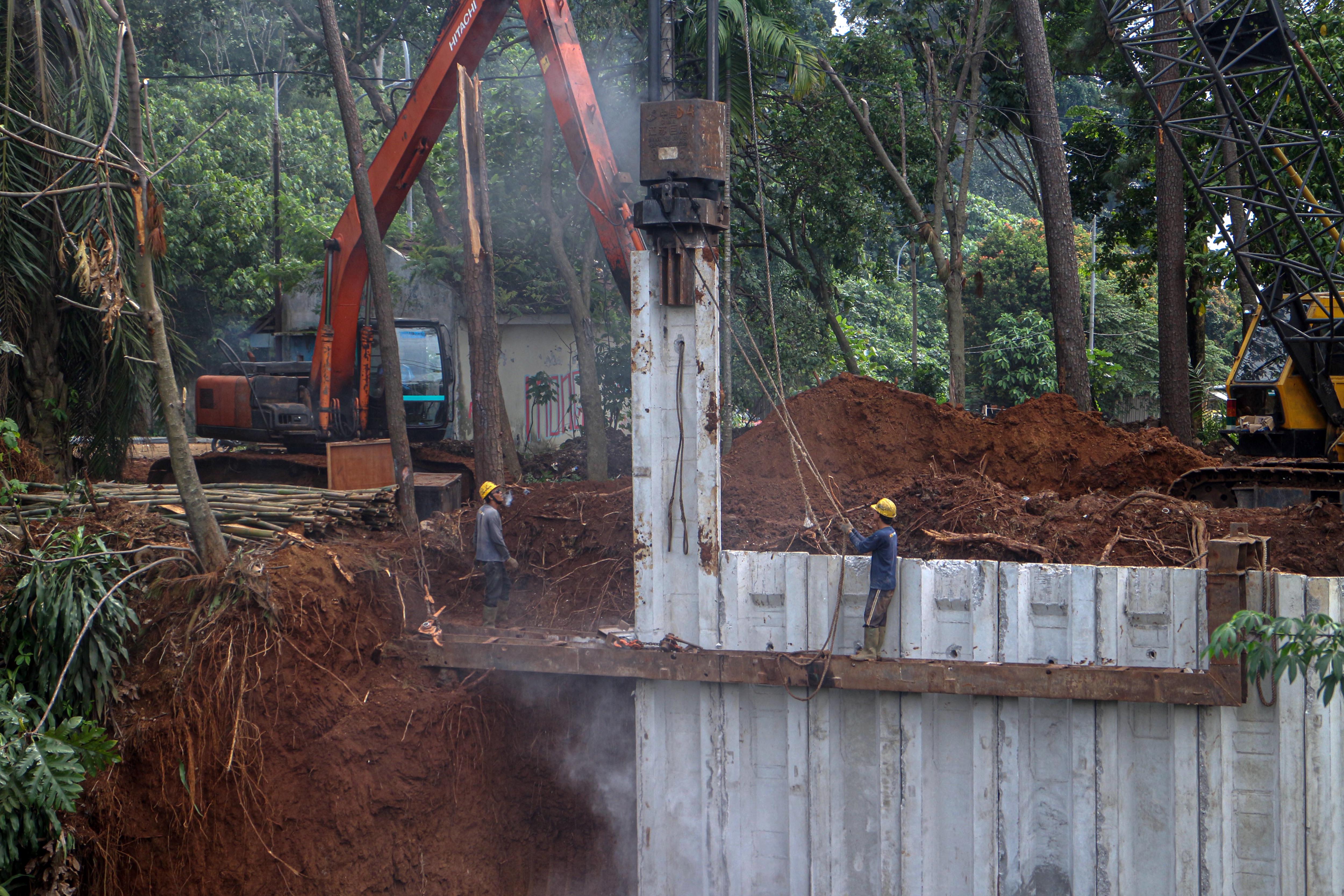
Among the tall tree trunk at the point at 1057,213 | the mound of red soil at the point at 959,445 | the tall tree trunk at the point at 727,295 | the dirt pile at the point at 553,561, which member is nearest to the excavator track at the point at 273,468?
the dirt pile at the point at 553,561

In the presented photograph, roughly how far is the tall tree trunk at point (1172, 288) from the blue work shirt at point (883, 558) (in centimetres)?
1067

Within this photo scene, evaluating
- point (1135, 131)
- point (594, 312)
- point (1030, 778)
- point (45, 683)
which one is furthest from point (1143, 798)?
point (1135, 131)

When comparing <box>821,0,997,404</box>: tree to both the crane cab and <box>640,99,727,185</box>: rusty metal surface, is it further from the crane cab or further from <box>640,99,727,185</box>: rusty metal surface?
<box>640,99,727,185</box>: rusty metal surface

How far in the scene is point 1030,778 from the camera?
19.5ft

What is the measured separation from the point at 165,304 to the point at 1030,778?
34.0 ft

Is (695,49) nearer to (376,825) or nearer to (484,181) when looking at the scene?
(484,181)

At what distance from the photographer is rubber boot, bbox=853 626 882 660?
602 cm

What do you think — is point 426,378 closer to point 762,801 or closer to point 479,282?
point 479,282

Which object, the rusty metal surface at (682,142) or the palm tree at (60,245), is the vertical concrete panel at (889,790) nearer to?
the rusty metal surface at (682,142)

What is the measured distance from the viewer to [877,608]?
19.7ft

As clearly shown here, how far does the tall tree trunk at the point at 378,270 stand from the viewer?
914 cm

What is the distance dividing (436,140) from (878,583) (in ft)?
23.9

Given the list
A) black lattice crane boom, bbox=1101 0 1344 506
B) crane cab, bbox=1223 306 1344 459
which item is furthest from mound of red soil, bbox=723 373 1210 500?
crane cab, bbox=1223 306 1344 459

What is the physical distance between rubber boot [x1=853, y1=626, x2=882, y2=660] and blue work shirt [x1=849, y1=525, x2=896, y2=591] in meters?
0.27
